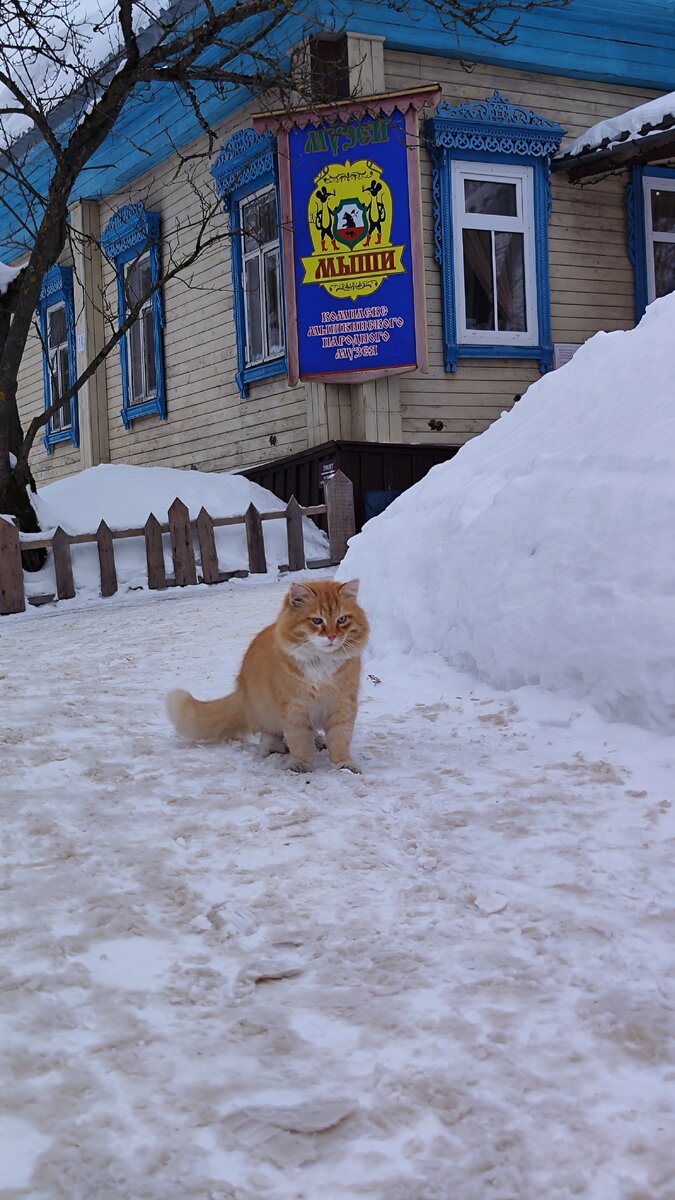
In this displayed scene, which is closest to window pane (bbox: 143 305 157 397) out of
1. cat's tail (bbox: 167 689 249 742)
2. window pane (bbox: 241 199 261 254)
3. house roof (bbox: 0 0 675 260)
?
house roof (bbox: 0 0 675 260)

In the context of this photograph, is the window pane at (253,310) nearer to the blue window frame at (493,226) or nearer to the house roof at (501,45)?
the house roof at (501,45)

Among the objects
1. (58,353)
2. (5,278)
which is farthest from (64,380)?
(5,278)

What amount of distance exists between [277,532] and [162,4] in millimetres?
6872

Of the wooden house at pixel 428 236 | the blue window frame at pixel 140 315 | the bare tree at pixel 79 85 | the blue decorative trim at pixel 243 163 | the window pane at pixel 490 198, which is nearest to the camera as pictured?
the bare tree at pixel 79 85

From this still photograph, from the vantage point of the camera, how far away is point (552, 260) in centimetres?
1166

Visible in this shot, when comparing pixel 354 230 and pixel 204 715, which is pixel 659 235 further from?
pixel 204 715

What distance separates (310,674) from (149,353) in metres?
12.2

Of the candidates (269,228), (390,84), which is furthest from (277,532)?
(390,84)

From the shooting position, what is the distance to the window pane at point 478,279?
11.3m

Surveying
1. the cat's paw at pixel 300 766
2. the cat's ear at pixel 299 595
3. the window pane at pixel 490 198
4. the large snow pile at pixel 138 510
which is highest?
the window pane at pixel 490 198

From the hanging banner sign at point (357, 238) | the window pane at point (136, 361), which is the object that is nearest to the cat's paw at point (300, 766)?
the hanging banner sign at point (357, 238)

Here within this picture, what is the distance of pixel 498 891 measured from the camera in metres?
2.36

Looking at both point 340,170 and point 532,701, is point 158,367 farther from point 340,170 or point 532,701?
point 532,701

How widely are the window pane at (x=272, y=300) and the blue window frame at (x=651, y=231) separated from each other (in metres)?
4.39
